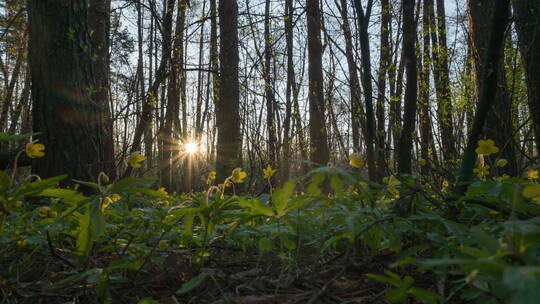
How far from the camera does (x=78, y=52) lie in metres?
3.51

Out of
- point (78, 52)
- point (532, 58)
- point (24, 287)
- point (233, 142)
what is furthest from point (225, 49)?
point (24, 287)

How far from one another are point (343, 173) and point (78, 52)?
340 cm

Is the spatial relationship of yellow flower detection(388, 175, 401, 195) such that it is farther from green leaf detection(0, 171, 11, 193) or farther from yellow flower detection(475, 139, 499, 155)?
green leaf detection(0, 171, 11, 193)

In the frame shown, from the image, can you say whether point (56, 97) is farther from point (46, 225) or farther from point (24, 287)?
point (24, 287)

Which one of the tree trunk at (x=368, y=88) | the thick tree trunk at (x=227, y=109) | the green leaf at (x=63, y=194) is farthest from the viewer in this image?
the thick tree trunk at (x=227, y=109)

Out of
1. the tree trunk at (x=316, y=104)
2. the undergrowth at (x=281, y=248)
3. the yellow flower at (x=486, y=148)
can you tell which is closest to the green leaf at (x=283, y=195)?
the undergrowth at (x=281, y=248)

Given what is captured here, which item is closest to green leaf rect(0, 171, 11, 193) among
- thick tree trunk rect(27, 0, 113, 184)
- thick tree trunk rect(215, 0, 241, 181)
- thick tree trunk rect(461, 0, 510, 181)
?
thick tree trunk rect(461, 0, 510, 181)

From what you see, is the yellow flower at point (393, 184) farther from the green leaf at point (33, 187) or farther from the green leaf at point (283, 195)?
the green leaf at point (33, 187)

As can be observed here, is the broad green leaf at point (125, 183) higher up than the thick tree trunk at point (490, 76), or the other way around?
the thick tree trunk at point (490, 76)

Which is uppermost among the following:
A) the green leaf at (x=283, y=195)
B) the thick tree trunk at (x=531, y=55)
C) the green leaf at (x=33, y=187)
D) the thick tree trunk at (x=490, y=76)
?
the thick tree trunk at (x=531, y=55)

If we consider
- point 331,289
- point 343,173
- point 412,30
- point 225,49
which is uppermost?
point 225,49

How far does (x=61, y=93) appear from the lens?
11.1 feet

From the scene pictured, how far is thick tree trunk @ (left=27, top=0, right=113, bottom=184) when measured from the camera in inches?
130

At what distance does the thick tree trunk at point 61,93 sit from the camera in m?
3.31
